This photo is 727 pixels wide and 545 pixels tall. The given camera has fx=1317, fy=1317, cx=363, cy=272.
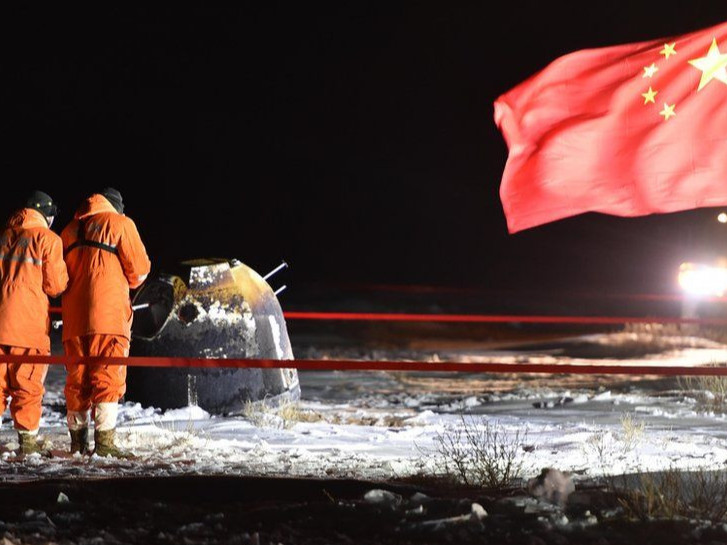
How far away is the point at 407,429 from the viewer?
9320 millimetres

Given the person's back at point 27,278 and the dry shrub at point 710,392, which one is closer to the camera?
the person's back at point 27,278

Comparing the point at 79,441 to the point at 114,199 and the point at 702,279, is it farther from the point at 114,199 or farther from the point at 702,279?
the point at 702,279

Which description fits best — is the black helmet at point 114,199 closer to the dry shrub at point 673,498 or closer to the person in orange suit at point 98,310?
the person in orange suit at point 98,310

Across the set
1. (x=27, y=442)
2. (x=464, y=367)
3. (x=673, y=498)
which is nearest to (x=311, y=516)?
(x=464, y=367)

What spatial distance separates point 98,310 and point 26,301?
0.48 m

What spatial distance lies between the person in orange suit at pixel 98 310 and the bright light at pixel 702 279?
27.8ft

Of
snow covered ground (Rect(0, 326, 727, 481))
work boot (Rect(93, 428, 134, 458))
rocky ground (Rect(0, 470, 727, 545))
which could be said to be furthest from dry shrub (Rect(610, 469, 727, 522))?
work boot (Rect(93, 428, 134, 458))

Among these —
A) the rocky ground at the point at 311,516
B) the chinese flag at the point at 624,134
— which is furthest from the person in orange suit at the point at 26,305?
the chinese flag at the point at 624,134

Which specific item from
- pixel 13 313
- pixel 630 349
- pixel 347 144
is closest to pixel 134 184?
pixel 347 144

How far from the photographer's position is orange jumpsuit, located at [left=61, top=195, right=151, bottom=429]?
809 cm

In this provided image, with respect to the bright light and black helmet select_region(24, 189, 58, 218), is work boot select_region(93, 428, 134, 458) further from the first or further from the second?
the bright light

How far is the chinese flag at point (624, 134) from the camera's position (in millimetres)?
7676

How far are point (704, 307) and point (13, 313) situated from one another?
10.0 meters

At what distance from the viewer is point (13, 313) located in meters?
8.16
